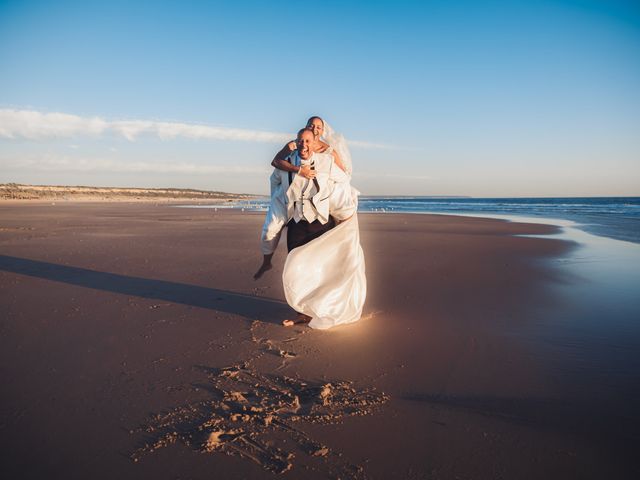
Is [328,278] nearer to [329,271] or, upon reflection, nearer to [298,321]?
[329,271]

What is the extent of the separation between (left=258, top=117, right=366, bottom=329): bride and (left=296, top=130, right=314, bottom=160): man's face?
14 cm

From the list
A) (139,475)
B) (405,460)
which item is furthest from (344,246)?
(139,475)

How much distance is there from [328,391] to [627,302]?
4552 mm

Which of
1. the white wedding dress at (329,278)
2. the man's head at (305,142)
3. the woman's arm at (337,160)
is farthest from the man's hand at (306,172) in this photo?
the white wedding dress at (329,278)

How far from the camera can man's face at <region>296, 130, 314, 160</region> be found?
14.0 ft

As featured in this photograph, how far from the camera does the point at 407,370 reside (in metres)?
3.33

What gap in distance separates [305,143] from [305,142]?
1 cm

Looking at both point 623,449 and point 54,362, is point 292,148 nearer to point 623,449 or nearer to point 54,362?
point 54,362

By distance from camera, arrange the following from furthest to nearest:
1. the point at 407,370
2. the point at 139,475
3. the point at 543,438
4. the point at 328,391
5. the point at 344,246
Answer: the point at 344,246
the point at 407,370
the point at 328,391
the point at 543,438
the point at 139,475

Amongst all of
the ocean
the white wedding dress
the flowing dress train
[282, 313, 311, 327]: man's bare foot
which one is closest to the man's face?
the white wedding dress

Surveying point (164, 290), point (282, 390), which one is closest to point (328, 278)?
point (282, 390)

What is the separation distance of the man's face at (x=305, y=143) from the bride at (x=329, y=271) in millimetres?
143

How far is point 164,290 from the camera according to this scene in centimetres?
599

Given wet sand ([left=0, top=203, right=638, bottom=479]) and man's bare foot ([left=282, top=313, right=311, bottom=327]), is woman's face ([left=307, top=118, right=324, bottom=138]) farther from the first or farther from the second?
wet sand ([left=0, top=203, right=638, bottom=479])
